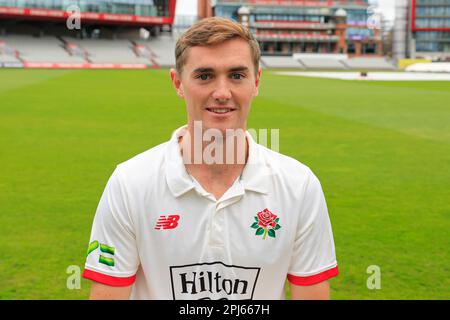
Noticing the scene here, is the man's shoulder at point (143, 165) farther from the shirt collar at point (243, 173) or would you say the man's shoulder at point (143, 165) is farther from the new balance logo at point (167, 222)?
the new balance logo at point (167, 222)

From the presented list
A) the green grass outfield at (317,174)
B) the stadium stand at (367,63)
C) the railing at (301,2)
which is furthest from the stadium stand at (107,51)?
the green grass outfield at (317,174)

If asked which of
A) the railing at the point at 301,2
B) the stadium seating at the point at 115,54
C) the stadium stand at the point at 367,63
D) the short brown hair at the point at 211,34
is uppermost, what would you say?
the railing at the point at 301,2

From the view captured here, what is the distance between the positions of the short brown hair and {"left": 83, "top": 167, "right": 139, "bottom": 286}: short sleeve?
0.59 meters

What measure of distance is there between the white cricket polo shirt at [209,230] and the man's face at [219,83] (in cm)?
23

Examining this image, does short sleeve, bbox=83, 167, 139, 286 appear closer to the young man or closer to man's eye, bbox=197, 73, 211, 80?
the young man

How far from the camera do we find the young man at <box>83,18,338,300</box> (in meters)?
2.39

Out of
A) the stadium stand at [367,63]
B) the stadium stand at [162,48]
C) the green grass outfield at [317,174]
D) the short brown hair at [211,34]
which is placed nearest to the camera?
the short brown hair at [211,34]

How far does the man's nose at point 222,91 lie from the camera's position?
234cm

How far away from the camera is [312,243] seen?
252 centimetres

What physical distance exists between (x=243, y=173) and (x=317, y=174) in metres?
6.17


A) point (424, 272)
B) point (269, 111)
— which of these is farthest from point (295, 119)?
point (424, 272)

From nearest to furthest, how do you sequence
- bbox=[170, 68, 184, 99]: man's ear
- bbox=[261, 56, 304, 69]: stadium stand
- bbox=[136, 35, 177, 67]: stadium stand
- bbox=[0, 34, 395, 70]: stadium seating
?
bbox=[170, 68, 184, 99]: man's ear → bbox=[0, 34, 395, 70]: stadium seating → bbox=[136, 35, 177, 67]: stadium stand → bbox=[261, 56, 304, 69]: stadium stand

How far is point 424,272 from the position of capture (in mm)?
4859

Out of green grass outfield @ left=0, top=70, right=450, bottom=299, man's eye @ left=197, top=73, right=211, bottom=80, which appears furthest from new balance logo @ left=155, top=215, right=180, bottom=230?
green grass outfield @ left=0, top=70, right=450, bottom=299
